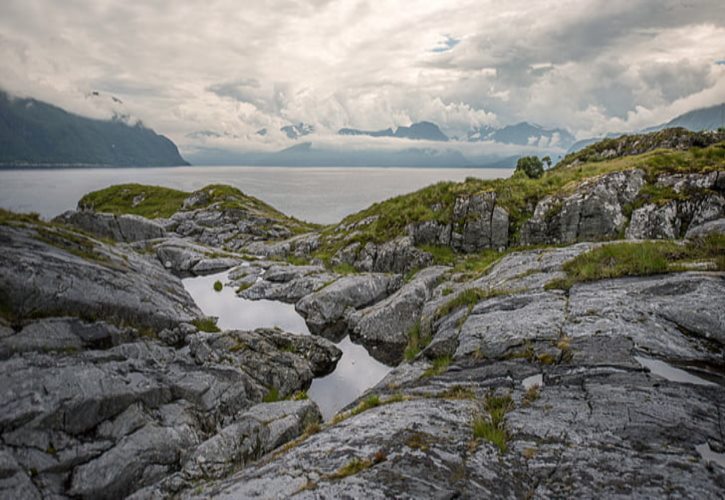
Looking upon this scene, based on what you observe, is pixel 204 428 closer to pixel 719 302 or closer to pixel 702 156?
pixel 719 302

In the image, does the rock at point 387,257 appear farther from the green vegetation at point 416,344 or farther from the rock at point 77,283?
the rock at point 77,283

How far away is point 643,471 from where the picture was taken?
6.91 metres

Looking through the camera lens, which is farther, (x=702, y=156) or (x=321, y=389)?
(x=702, y=156)

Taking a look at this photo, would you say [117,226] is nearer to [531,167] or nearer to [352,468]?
[352,468]

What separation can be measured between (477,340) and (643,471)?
7.67 meters

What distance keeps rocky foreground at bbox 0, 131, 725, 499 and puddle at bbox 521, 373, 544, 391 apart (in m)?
0.09

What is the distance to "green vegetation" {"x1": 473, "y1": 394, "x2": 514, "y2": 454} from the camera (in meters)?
8.56

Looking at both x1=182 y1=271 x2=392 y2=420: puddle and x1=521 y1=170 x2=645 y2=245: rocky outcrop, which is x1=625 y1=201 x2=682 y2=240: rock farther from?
x1=182 y1=271 x2=392 y2=420: puddle

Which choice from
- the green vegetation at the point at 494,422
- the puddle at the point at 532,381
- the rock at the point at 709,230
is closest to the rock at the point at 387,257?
the rock at the point at 709,230

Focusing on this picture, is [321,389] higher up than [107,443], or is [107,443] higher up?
[107,443]

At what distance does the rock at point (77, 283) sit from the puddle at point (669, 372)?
20756mm

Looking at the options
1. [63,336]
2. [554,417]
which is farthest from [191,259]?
[554,417]

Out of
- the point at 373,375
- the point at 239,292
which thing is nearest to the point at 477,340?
the point at 373,375

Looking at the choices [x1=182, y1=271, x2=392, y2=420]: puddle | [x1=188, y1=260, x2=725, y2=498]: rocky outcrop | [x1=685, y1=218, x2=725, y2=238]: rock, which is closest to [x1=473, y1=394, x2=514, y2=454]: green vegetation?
[x1=188, y1=260, x2=725, y2=498]: rocky outcrop
